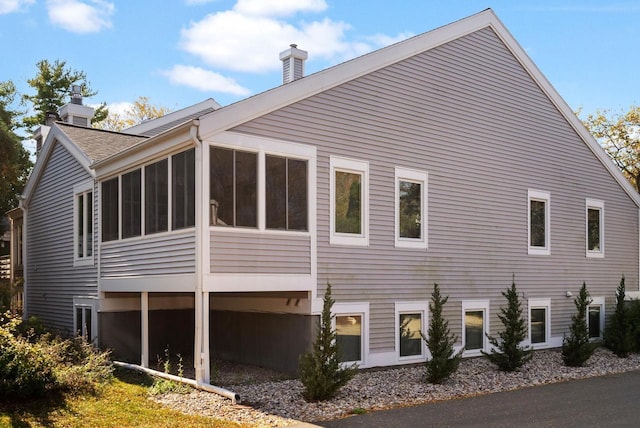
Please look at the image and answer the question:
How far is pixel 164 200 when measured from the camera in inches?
515

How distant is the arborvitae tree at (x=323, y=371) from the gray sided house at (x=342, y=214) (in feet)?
4.99

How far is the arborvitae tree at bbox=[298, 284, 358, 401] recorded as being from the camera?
36.5 ft

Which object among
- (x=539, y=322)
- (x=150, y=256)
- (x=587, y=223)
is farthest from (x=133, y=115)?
(x=539, y=322)

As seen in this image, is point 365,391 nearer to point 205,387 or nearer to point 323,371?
point 323,371

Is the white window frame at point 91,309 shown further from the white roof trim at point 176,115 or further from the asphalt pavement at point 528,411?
the asphalt pavement at point 528,411

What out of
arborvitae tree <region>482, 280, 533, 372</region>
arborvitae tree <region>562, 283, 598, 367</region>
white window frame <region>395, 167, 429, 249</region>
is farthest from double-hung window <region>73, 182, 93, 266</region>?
arborvitae tree <region>562, 283, 598, 367</region>

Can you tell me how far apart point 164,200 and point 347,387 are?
16.9 feet

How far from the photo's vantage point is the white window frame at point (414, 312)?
1474 cm

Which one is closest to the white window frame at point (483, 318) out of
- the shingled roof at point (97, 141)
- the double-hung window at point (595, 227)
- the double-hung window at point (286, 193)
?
the double-hung window at point (595, 227)

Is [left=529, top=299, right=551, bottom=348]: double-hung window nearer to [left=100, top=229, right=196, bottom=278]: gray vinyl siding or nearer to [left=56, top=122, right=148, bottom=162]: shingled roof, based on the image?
[left=100, top=229, right=196, bottom=278]: gray vinyl siding

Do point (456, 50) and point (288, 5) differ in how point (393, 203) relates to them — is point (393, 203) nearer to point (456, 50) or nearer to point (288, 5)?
point (456, 50)

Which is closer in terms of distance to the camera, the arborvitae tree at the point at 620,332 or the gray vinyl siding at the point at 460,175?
the gray vinyl siding at the point at 460,175

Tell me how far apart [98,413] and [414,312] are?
25.0 feet

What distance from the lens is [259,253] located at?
12.4 m
